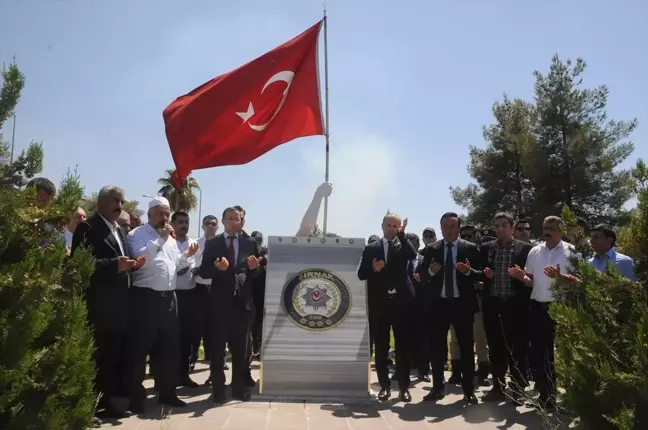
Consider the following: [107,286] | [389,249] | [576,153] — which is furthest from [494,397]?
[576,153]

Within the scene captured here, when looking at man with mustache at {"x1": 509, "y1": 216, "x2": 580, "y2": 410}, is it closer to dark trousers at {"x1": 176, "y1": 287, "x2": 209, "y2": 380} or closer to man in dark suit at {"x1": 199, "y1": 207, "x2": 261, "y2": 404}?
man in dark suit at {"x1": 199, "y1": 207, "x2": 261, "y2": 404}

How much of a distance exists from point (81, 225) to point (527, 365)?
4.83 m

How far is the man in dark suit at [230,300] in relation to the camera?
619 centimetres

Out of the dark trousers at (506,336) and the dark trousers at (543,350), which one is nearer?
the dark trousers at (543,350)

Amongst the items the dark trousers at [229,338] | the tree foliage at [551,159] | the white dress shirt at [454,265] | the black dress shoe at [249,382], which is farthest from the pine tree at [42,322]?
the tree foliage at [551,159]

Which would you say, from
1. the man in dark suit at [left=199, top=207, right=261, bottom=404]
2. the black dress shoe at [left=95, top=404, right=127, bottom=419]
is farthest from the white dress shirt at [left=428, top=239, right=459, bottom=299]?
the black dress shoe at [left=95, top=404, right=127, bottom=419]

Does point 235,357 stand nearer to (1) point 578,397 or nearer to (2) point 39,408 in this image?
(2) point 39,408

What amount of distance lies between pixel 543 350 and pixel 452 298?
3.46ft

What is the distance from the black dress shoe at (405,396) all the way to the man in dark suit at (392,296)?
1 centimetres

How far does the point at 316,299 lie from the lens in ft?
21.0

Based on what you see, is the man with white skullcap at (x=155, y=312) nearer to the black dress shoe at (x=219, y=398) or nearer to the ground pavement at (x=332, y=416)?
the ground pavement at (x=332, y=416)

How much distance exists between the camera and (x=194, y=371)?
330 inches

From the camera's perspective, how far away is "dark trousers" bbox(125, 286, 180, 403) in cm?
562

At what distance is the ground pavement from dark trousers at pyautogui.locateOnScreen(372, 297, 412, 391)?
1.07 feet
